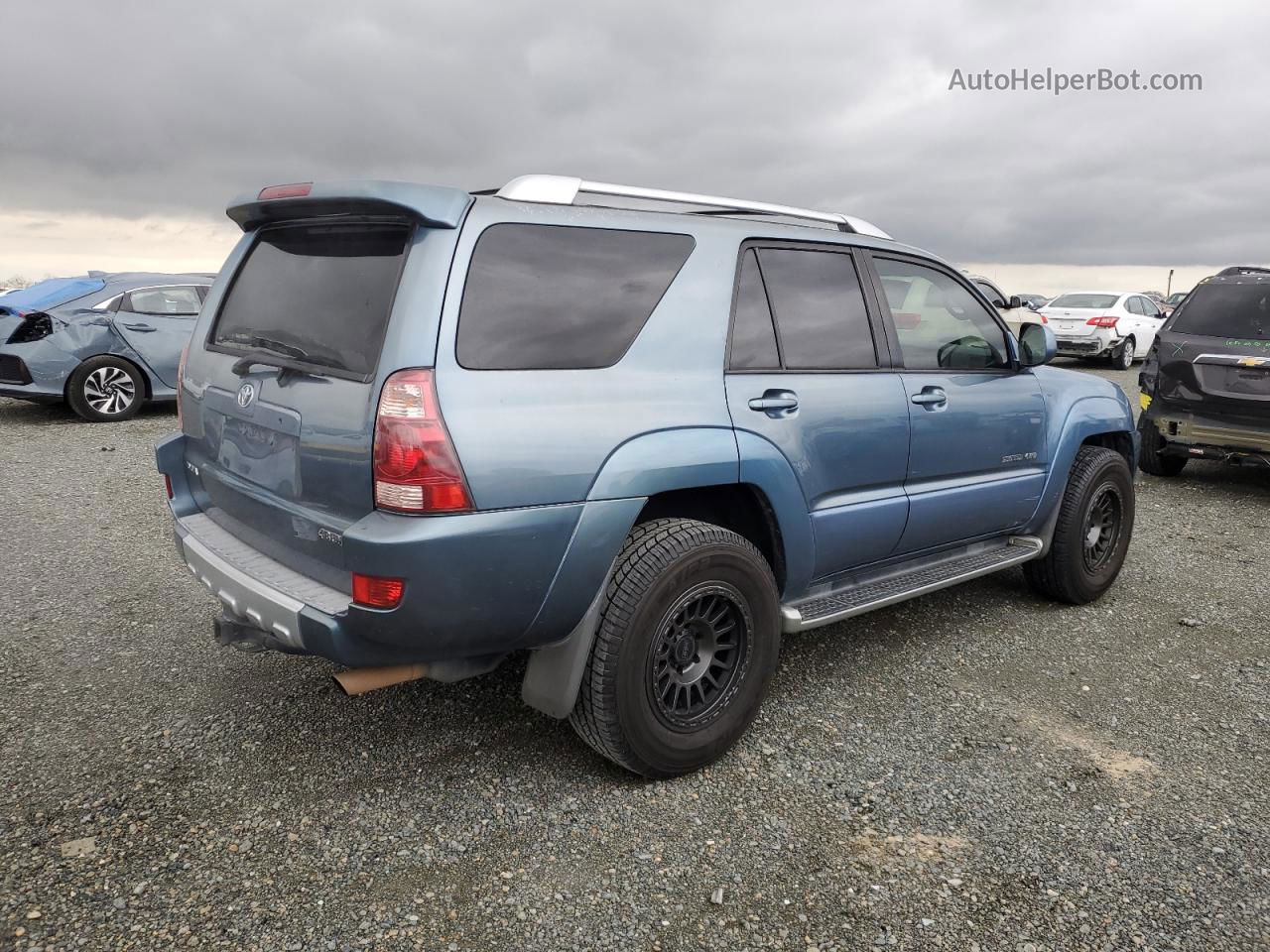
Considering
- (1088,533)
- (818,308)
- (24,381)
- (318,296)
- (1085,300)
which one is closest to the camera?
(318,296)

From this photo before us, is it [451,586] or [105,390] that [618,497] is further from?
[105,390]

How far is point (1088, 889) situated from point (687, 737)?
1191mm

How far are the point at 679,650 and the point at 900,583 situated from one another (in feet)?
3.92

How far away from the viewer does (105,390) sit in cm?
962

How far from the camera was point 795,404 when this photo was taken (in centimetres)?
308

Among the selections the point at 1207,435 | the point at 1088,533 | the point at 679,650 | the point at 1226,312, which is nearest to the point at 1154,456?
the point at 1207,435

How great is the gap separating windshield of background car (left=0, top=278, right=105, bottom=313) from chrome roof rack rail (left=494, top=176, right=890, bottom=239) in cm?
868

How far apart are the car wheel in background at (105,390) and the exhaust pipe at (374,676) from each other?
28.5 feet

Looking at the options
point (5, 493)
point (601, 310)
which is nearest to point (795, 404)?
point (601, 310)

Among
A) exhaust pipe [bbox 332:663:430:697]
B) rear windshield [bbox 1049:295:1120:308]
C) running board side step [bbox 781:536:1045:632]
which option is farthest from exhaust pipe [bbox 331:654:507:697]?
rear windshield [bbox 1049:295:1120:308]

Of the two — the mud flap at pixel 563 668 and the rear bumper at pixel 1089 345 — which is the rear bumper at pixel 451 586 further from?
the rear bumper at pixel 1089 345

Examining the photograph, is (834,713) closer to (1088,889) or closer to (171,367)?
(1088,889)

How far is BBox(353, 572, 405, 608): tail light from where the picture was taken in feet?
7.57

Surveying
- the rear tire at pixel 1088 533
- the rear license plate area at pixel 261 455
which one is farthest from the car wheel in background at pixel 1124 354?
the rear license plate area at pixel 261 455
